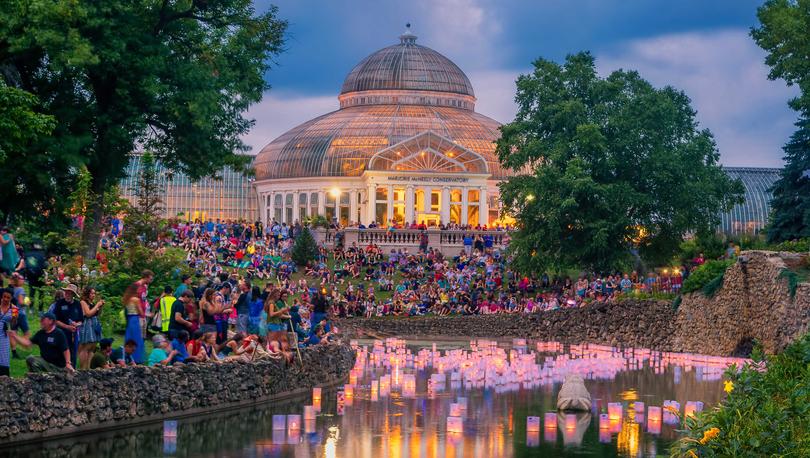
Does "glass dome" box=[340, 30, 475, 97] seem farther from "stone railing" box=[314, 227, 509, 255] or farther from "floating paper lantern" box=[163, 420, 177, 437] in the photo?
"floating paper lantern" box=[163, 420, 177, 437]

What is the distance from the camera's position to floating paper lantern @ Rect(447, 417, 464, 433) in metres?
24.5

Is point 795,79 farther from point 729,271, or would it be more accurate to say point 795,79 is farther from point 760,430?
point 760,430

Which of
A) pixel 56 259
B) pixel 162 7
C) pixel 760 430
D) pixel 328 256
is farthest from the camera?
pixel 328 256

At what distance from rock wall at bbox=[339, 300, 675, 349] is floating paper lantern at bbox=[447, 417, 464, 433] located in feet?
86.4

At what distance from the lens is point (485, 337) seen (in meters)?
58.9

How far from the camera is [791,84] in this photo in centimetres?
6119

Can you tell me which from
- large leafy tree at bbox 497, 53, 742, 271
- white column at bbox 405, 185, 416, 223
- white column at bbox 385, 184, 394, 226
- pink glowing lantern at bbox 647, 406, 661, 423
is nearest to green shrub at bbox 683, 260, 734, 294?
large leafy tree at bbox 497, 53, 742, 271

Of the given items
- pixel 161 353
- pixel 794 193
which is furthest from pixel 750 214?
pixel 161 353

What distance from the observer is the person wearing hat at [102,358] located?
23.8 meters

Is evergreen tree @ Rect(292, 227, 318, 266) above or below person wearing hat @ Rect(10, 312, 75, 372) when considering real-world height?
above

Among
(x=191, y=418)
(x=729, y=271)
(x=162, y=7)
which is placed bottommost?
(x=191, y=418)

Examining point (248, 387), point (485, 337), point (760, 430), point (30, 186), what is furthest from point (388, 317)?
point (760, 430)

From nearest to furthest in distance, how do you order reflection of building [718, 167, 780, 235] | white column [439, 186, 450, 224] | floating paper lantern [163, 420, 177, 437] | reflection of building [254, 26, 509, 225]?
floating paper lantern [163, 420, 177, 437], white column [439, 186, 450, 224], reflection of building [254, 26, 509, 225], reflection of building [718, 167, 780, 235]

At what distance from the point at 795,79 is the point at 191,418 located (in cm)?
4175
